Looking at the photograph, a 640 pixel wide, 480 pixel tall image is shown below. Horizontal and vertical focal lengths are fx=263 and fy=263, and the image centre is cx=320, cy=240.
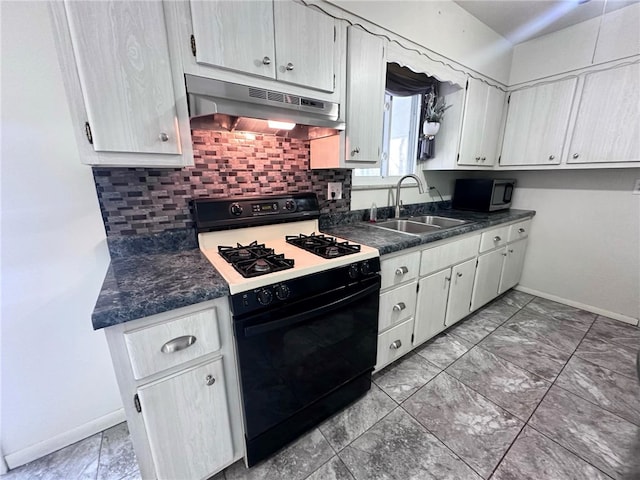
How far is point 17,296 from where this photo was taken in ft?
3.70

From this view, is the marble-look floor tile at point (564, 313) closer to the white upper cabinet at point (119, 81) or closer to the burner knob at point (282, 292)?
the burner knob at point (282, 292)

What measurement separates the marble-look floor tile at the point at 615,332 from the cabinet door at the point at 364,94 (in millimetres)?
2471

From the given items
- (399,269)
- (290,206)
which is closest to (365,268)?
(399,269)

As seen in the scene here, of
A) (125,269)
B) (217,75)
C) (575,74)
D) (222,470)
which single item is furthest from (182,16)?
(575,74)

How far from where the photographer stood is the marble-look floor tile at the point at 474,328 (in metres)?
2.18

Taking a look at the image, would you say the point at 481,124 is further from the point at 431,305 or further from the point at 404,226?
the point at 431,305

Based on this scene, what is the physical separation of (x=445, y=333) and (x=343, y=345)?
52.0 inches

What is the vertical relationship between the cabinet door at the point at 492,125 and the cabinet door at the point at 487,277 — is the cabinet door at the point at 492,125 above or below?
above

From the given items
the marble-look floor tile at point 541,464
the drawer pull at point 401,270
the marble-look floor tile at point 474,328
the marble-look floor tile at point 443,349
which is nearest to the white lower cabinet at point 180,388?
the drawer pull at point 401,270

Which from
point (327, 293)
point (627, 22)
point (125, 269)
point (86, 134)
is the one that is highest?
point (627, 22)

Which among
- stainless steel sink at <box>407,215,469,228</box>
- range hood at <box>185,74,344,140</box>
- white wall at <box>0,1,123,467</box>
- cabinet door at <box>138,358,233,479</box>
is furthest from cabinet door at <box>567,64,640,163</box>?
Result: white wall at <box>0,1,123,467</box>

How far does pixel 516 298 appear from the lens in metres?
2.86

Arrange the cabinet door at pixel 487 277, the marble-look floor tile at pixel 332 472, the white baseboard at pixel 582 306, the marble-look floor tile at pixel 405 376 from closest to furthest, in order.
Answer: the marble-look floor tile at pixel 332 472 < the marble-look floor tile at pixel 405 376 < the cabinet door at pixel 487 277 < the white baseboard at pixel 582 306

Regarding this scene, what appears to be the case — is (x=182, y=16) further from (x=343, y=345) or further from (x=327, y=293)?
(x=343, y=345)
